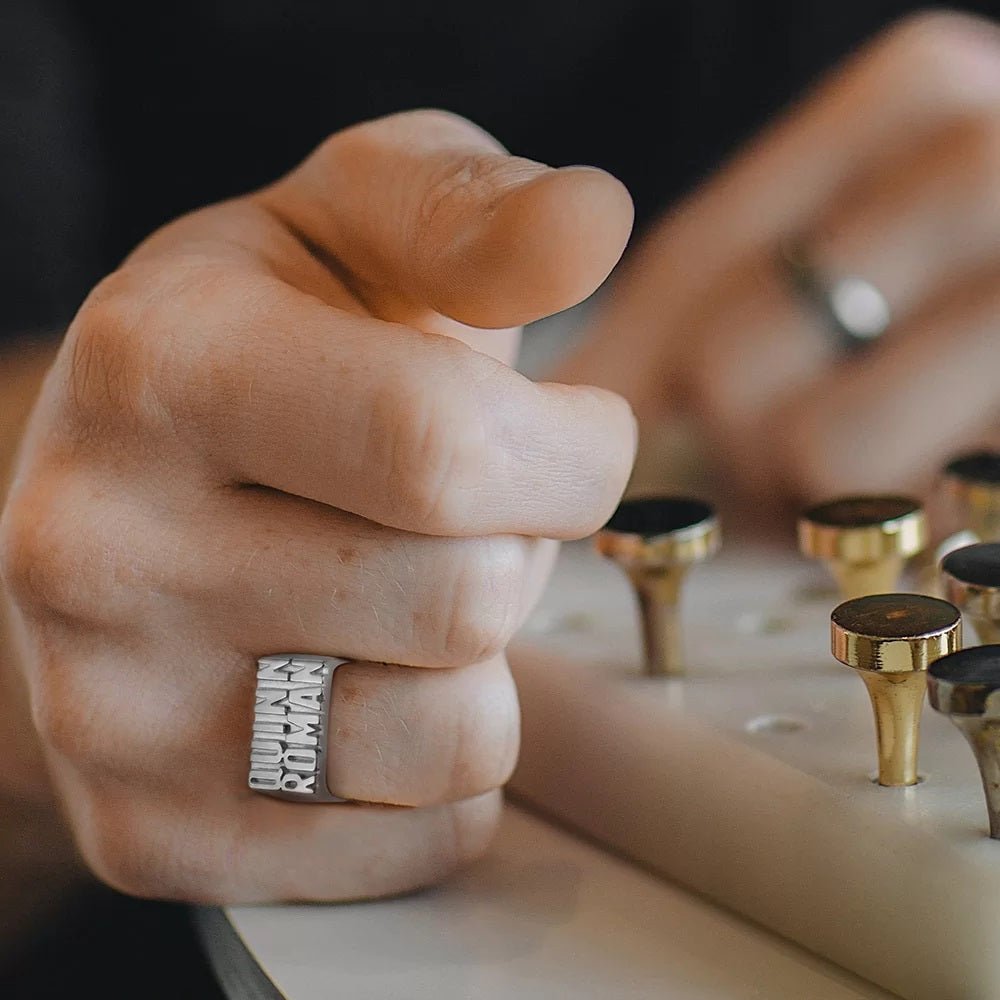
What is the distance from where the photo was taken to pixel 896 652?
37 cm

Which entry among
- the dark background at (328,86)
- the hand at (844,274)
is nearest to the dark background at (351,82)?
Answer: the dark background at (328,86)

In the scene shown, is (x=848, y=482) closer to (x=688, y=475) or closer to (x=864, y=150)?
(x=688, y=475)

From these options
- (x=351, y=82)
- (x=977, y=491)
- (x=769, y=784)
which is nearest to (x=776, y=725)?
(x=769, y=784)

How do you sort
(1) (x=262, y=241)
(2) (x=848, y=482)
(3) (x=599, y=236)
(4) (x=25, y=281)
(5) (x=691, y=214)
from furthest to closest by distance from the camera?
(4) (x=25, y=281)
(5) (x=691, y=214)
(2) (x=848, y=482)
(1) (x=262, y=241)
(3) (x=599, y=236)

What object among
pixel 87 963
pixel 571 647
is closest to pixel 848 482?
pixel 571 647

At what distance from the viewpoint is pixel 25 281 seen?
3.64 feet

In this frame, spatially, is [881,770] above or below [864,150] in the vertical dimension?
below

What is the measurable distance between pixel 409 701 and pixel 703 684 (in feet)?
0.43

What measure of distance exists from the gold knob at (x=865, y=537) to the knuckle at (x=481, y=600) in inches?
6.0

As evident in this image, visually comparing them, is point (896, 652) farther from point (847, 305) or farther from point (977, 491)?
point (847, 305)

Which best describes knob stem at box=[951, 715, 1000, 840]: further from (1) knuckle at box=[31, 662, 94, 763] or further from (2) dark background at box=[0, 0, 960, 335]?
(2) dark background at box=[0, 0, 960, 335]

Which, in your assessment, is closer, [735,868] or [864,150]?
[735,868]

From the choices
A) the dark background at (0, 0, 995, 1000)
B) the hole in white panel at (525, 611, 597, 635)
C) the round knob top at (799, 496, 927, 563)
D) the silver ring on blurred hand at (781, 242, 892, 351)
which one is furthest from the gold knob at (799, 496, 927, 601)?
the dark background at (0, 0, 995, 1000)

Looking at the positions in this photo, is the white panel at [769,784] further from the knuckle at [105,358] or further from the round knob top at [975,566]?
the knuckle at [105,358]
